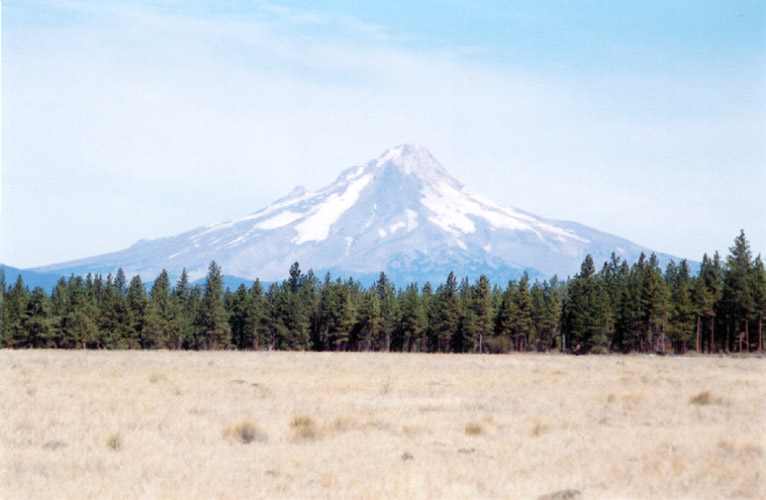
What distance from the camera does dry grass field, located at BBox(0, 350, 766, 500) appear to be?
11516 mm

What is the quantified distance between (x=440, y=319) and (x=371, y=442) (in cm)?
9245

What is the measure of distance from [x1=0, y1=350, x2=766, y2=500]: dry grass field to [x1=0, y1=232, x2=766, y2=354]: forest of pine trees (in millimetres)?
68257

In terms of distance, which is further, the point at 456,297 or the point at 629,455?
the point at 456,297

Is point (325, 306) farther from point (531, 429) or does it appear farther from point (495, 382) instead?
point (531, 429)

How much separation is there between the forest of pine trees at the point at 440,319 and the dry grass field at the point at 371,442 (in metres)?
68.3

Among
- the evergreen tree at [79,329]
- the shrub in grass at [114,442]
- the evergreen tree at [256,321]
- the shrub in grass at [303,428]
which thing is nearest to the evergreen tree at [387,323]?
the evergreen tree at [256,321]

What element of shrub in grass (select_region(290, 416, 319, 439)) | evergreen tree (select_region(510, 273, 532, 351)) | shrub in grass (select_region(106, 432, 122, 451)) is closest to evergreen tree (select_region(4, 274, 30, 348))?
evergreen tree (select_region(510, 273, 532, 351))

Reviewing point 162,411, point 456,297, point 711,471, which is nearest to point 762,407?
point 711,471

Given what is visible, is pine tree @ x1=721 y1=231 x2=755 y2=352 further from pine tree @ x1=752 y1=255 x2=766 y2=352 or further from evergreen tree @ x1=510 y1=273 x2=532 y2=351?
evergreen tree @ x1=510 y1=273 x2=532 y2=351

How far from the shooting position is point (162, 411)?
18.7m

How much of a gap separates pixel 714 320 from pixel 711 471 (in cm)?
8723

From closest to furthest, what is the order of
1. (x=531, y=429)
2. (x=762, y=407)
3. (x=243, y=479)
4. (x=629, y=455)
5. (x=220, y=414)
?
(x=243, y=479), (x=629, y=455), (x=531, y=429), (x=220, y=414), (x=762, y=407)

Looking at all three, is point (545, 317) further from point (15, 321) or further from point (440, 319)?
point (15, 321)

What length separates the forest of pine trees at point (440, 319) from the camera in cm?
9025
